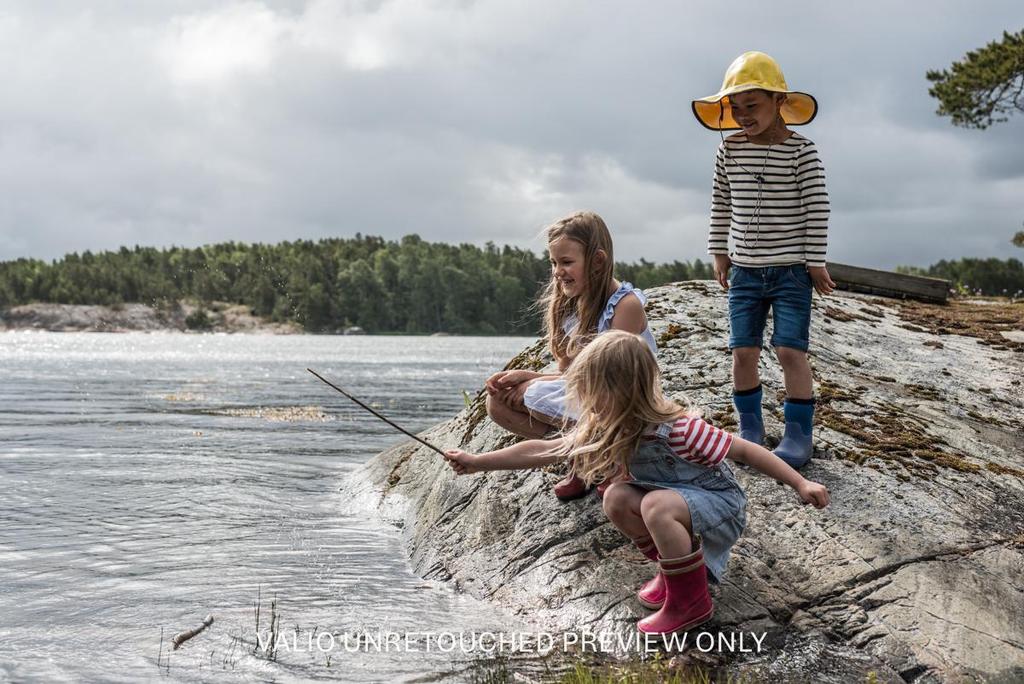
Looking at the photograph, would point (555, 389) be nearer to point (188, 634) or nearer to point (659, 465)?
point (659, 465)

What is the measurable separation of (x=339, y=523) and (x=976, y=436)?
19.1ft

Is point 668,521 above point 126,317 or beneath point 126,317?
above

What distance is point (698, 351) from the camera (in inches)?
281

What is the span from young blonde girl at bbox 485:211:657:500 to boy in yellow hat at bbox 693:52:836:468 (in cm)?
75

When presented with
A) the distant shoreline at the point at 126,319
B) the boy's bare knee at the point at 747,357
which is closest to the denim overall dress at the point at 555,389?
the boy's bare knee at the point at 747,357

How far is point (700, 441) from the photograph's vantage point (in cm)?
462

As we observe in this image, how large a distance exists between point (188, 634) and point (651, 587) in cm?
268

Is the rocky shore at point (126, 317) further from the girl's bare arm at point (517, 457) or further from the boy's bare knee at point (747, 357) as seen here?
the girl's bare arm at point (517, 457)

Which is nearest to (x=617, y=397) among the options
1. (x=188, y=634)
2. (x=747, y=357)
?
(x=747, y=357)

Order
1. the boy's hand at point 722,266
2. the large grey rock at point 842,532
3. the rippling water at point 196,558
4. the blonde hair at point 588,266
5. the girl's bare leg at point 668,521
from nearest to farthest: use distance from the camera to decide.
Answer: the girl's bare leg at point 668,521, the large grey rock at point 842,532, the rippling water at point 196,558, the blonde hair at point 588,266, the boy's hand at point 722,266

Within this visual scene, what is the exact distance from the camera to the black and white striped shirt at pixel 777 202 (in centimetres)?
589

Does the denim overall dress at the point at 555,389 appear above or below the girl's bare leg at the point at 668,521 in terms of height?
above

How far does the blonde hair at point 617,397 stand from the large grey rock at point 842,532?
3.42ft

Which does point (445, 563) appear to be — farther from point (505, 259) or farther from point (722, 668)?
point (505, 259)
